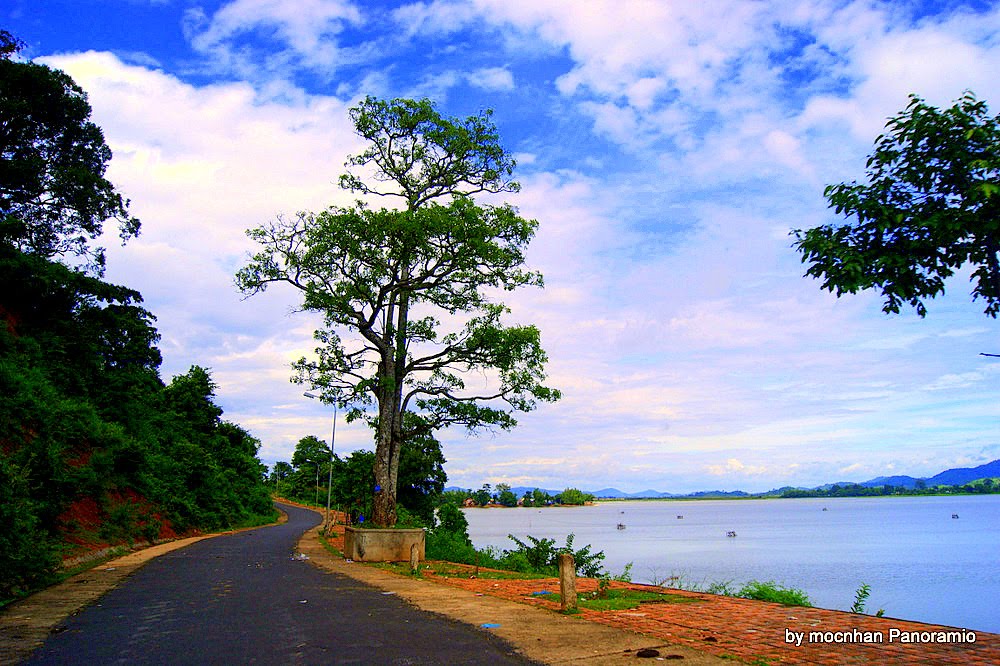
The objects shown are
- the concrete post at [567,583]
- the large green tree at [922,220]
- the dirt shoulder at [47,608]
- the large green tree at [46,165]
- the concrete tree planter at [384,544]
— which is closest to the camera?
the large green tree at [922,220]

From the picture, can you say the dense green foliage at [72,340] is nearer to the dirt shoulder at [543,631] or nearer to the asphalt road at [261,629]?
the asphalt road at [261,629]

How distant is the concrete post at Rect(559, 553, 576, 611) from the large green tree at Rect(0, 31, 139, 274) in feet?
94.5

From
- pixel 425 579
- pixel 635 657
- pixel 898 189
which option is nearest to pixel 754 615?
pixel 635 657

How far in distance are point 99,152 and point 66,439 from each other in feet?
55.5

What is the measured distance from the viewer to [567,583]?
32.7 feet

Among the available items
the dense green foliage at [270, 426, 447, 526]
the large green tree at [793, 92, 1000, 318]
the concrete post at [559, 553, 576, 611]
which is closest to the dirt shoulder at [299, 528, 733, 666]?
the concrete post at [559, 553, 576, 611]

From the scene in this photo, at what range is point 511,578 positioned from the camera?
50.2 feet

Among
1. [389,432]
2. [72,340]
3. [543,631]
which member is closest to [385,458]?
[389,432]

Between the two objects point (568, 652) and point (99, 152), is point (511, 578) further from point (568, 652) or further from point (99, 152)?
point (99, 152)

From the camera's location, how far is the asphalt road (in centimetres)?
713

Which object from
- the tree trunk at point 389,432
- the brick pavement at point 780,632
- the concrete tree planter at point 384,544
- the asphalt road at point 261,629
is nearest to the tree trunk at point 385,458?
the tree trunk at point 389,432

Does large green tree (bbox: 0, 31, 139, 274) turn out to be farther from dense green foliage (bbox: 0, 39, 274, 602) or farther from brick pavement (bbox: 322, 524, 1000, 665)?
brick pavement (bbox: 322, 524, 1000, 665)

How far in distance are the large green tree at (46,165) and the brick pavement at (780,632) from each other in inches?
1134

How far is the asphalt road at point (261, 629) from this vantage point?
23.4 feet
